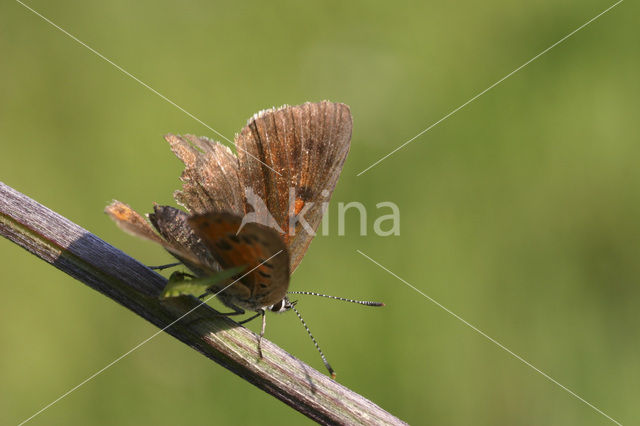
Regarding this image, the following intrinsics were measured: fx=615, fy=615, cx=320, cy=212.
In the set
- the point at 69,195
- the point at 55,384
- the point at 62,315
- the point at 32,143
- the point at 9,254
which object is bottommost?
the point at 55,384

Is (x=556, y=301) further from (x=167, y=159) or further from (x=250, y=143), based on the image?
(x=167, y=159)

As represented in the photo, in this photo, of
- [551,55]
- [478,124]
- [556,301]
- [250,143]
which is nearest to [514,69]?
[551,55]

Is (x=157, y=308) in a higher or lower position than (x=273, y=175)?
lower

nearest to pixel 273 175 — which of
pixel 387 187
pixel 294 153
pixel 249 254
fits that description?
pixel 294 153

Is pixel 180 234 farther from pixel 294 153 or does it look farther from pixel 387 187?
pixel 387 187

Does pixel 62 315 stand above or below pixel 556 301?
below

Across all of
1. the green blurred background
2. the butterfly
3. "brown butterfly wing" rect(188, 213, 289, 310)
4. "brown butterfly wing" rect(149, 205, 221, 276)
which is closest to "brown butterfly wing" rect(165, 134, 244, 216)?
the butterfly
